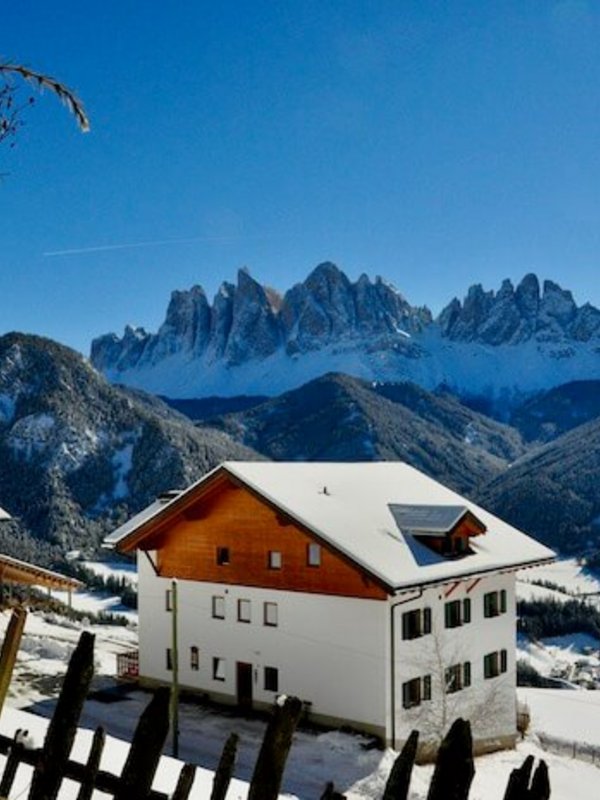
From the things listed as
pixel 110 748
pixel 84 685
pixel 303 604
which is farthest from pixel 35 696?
pixel 84 685

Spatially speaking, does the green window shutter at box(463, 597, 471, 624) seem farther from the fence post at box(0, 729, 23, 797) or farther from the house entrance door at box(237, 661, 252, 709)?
the fence post at box(0, 729, 23, 797)

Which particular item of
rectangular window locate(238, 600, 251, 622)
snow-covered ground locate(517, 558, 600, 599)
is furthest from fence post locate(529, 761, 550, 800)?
snow-covered ground locate(517, 558, 600, 599)

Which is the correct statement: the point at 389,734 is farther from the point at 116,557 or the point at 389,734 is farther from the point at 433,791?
the point at 116,557

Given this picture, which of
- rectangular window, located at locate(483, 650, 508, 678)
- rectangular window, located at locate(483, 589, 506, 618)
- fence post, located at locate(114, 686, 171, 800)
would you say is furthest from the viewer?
rectangular window, located at locate(483, 589, 506, 618)

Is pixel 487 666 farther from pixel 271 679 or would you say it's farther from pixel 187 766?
pixel 187 766

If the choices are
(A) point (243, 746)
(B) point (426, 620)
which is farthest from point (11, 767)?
(B) point (426, 620)

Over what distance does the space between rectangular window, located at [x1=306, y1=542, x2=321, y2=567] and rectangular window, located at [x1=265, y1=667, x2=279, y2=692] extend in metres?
3.59

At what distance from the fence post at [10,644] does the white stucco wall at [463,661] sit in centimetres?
2230

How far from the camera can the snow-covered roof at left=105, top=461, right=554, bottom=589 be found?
90.6 feet

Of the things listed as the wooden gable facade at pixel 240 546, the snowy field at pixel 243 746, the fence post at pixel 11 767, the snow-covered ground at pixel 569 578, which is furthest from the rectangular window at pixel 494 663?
the snow-covered ground at pixel 569 578

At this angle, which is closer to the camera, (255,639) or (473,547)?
(255,639)

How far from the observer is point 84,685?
473 cm

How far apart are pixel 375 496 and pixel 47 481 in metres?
171

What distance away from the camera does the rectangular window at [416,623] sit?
27103 millimetres
